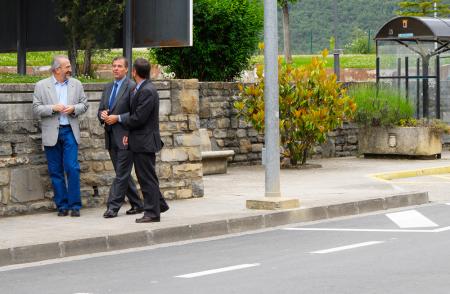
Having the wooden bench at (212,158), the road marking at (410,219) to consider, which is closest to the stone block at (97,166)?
the road marking at (410,219)

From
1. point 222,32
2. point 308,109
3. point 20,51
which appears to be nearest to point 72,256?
point 20,51

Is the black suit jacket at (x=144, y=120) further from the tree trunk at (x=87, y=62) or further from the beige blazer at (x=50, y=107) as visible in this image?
the tree trunk at (x=87, y=62)

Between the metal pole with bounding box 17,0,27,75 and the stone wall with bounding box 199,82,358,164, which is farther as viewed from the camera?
the stone wall with bounding box 199,82,358,164

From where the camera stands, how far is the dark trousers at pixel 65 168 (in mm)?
14086

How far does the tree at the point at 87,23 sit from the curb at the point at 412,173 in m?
5.80

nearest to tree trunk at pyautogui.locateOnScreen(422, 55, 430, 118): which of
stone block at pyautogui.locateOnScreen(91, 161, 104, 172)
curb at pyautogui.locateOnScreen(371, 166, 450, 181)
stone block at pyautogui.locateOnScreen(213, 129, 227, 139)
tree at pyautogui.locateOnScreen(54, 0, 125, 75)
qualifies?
curb at pyautogui.locateOnScreen(371, 166, 450, 181)

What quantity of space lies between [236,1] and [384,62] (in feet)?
15.9

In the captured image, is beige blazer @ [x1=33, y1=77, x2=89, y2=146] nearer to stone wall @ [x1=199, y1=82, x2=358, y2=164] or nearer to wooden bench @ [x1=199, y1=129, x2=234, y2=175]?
wooden bench @ [x1=199, y1=129, x2=234, y2=175]

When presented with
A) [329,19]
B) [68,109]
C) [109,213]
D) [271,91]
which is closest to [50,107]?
[68,109]

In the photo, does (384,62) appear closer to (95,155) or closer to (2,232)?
(95,155)

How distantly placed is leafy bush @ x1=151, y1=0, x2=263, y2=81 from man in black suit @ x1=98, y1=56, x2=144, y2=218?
32.3ft

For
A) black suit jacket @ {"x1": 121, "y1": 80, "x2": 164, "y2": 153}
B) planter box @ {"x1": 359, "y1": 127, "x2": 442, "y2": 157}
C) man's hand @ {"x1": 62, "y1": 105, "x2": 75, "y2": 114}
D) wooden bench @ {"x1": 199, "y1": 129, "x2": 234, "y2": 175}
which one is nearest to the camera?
black suit jacket @ {"x1": 121, "y1": 80, "x2": 164, "y2": 153}

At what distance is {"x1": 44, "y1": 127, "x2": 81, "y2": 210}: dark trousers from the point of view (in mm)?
14086

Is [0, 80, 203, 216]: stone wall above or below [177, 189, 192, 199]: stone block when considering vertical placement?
above
